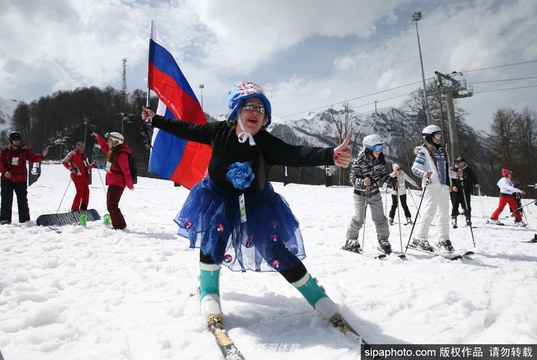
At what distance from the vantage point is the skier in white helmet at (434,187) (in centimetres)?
537

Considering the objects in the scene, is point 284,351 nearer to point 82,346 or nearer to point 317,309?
point 317,309

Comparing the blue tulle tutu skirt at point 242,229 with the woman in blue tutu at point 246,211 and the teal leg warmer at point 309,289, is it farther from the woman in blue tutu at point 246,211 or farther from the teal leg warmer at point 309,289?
the teal leg warmer at point 309,289

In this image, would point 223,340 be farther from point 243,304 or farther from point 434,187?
point 434,187

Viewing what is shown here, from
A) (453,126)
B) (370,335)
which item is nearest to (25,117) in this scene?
(453,126)

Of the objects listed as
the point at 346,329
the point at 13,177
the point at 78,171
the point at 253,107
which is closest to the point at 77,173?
the point at 78,171

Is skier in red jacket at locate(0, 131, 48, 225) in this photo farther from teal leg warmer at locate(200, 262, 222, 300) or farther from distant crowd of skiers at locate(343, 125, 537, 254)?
distant crowd of skiers at locate(343, 125, 537, 254)

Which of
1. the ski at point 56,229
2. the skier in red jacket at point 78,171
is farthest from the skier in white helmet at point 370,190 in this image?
the skier in red jacket at point 78,171

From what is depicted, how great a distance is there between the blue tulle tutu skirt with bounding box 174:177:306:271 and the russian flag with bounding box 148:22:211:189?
5.74ft

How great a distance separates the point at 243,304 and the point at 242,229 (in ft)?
2.95

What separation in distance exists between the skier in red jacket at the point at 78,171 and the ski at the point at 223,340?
7.72 m

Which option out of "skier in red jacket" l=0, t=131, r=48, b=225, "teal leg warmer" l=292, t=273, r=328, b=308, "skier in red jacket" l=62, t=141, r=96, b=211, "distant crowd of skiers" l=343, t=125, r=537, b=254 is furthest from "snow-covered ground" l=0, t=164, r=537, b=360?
"skier in red jacket" l=62, t=141, r=96, b=211

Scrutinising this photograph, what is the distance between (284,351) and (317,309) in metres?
0.52

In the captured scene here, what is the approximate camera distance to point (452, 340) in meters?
2.32

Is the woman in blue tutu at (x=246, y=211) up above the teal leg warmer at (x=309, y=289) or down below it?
above
